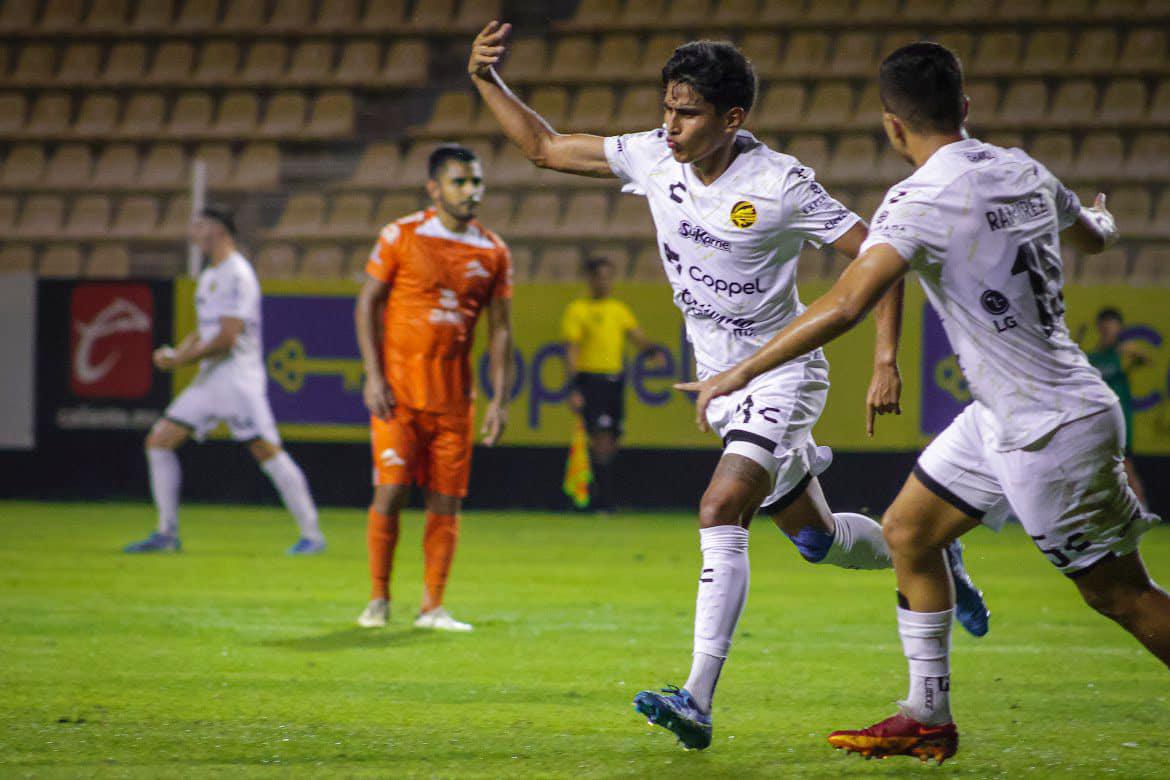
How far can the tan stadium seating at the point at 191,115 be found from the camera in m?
18.4

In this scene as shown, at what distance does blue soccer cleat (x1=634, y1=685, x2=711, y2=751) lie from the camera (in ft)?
15.1

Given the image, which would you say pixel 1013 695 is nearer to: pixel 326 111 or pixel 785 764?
pixel 785 764

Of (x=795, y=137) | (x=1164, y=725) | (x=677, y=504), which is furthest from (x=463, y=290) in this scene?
(x=795, y=137)

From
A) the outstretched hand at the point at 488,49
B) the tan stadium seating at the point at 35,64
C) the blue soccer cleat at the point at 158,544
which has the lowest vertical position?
the blue soccer cleat at the point at 158,544

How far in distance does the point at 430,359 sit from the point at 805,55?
10.9m

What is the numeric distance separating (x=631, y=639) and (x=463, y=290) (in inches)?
78.1

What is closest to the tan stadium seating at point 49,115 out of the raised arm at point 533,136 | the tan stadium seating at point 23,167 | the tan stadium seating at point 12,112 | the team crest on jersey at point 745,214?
the tan stadium seating at point 12,112

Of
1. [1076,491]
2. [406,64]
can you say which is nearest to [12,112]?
[406,64]

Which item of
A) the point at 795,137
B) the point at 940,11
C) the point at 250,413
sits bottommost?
the point at 250,413

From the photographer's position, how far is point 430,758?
185 inches

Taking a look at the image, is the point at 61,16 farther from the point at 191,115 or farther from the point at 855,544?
the point at 855,544

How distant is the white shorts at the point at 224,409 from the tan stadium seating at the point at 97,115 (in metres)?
8.37

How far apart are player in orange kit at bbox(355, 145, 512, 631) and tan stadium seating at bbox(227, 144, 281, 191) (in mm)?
9720

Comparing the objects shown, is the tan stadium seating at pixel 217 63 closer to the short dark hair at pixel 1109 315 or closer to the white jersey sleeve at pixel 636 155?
the short dark hair at pixel 1109 315
